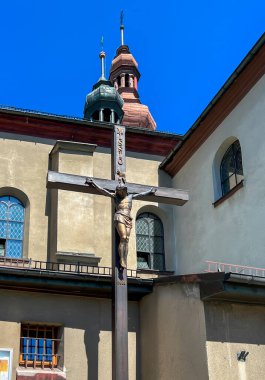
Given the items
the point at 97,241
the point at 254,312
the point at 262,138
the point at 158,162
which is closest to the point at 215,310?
the point at 254,312

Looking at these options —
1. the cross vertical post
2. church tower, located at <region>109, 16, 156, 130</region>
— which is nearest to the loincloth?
the cross vertical post

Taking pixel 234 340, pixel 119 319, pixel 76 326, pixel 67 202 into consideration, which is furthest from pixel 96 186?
pixel 67 202

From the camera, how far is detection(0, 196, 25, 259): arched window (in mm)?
16250

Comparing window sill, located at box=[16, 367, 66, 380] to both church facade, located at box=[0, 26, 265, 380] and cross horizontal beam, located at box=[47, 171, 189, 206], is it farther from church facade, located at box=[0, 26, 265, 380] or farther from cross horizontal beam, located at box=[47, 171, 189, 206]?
cross horizontal beam, located at box=[47, 171, 189, 206]

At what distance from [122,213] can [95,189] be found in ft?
2.09

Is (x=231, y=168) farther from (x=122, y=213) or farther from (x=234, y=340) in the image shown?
(x=234, y=340)

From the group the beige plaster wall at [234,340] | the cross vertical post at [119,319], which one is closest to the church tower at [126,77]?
the cross vertical post at [119,319]

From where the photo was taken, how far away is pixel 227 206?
1499 cm

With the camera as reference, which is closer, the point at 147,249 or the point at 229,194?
the point at 229,194

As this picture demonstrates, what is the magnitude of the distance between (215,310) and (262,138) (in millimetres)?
4546

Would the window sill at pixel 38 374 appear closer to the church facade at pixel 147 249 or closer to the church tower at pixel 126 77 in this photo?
the church facade at pixel 147 249

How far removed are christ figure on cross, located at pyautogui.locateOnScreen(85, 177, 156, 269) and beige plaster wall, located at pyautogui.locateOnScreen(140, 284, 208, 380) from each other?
1.40m

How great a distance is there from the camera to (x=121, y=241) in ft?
35.3

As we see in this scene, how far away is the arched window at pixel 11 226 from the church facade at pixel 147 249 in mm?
27
